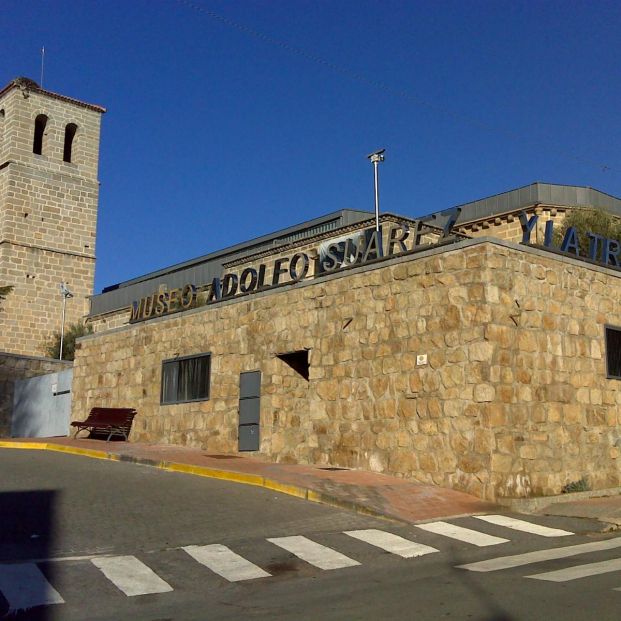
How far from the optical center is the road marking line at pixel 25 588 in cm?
689

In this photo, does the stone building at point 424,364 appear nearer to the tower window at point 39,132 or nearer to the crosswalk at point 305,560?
the crosswalk at point 305,560

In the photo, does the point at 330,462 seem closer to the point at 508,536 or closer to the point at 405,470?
the point at 405,470

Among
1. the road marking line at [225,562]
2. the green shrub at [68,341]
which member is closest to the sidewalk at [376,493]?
the road marking line at [225,562]

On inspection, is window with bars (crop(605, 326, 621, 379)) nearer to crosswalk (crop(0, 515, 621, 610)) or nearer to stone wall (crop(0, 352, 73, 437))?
crosswalk (crop(0, 515, 621, 610))

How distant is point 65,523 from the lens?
1009cm

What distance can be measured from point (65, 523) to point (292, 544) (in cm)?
305

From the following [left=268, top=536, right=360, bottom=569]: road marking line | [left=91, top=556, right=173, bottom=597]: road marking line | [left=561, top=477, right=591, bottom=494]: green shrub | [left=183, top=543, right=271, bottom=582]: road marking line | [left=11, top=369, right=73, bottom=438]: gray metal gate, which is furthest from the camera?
[left=11, top=369, right=73, bottom=438]: gray metal gate

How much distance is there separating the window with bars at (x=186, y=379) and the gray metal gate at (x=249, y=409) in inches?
58.3

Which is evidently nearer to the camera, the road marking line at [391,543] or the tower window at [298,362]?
the road marking line at [391,543]

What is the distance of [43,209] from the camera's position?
165 feet

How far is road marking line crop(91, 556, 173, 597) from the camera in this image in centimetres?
752

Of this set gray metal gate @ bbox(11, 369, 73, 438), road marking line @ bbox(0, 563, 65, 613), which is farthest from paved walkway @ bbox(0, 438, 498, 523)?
gray metal gate @ bbox(11, 369, 73, 438)

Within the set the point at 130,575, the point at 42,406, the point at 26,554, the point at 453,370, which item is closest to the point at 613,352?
the point at 453,370

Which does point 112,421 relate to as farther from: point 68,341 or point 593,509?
point 68,341
